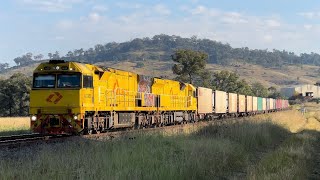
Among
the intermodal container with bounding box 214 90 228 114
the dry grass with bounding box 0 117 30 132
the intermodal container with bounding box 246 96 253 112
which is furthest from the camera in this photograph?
the intermodal container with bounding box 246 96 253 112

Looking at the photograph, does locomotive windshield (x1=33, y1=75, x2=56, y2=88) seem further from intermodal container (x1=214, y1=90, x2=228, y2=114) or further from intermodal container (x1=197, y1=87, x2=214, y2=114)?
intermodal container (x1=214, y1=90, x2=228, y2=114)

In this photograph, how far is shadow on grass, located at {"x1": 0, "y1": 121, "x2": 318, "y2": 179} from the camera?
9.93 metres

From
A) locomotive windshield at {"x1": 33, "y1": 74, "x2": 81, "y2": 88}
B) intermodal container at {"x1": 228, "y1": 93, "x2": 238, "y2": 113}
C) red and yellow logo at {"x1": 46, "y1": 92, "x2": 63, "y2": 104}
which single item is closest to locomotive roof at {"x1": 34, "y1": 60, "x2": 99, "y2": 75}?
locomotive windshield at {"x1": 33, "y1": 74, "x2": 81, "y2": 88}

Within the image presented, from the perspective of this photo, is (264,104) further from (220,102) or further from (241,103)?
(220,102)

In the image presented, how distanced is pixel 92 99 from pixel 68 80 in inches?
58.2

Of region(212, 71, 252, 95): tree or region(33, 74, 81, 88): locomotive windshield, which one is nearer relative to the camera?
region(33, 74, 81, 88): locomotive windshield

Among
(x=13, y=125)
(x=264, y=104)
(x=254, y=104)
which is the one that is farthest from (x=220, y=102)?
(x=264, y=104)

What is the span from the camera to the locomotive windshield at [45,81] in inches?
795

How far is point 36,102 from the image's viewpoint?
20.0 meters

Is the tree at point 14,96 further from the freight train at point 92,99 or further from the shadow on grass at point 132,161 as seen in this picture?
the shadow on grass at point 132,161

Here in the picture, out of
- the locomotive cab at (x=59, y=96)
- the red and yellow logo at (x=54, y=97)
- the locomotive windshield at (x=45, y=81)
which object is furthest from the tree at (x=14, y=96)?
the red and yellow logo at (x=54, y=97)

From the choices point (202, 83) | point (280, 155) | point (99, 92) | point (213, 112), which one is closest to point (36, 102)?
point (99, 92)

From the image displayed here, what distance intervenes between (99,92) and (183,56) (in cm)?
6807

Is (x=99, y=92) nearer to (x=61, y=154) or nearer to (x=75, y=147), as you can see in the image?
(x=75, y=147)
